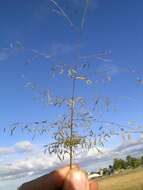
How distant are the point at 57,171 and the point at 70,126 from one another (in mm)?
379

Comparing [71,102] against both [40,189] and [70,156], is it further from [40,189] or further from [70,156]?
[40,189]

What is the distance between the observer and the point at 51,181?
2.67m

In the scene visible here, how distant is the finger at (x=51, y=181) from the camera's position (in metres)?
2.67

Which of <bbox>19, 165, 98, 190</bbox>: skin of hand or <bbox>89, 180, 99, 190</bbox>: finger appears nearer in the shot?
<bbox>19, 165, 98, 190</bbox>: skin of hand

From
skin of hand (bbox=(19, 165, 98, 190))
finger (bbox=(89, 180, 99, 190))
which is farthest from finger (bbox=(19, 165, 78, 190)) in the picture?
finger (bbox=(89, 180, 99, 190))

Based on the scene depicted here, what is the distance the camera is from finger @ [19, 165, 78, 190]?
2666mm

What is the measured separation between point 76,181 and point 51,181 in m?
0.18

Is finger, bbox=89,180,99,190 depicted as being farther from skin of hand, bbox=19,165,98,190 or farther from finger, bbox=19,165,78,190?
finger, bbox=19,165,78,190

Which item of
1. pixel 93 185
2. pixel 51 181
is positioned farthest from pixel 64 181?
pixel 93 185

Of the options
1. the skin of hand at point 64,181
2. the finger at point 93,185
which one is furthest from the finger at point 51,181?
the finger at point 93,185

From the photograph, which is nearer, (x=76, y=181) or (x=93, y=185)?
(x=76, y=181)

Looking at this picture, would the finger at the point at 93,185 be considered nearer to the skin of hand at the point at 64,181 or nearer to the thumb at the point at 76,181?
the skin of hand at the point at 64,181

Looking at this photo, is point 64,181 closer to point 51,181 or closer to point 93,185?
point 51,181

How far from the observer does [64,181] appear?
264 centimetres
